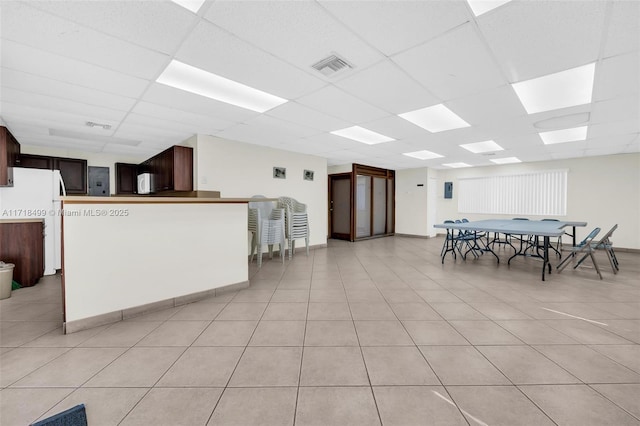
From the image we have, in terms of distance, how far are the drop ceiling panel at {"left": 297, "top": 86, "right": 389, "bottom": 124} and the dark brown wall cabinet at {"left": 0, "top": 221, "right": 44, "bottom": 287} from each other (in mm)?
4635

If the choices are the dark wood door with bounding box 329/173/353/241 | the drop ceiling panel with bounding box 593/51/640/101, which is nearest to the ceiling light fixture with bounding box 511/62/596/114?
the drop ceiling panel with bounding box 593/51/640/101

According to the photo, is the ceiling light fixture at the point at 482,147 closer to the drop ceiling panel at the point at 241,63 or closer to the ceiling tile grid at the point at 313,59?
the ceiling tile grid at the point at 313,59

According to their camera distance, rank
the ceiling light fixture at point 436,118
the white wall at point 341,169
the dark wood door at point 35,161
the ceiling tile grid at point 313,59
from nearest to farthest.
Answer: the ceiling tile grid at point 313,59 → the ceiling light fixture at point 436,118 → the dark wood door at point 35,161 → the white wall at point 341,169

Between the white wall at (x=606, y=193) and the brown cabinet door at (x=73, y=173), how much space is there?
12873mm

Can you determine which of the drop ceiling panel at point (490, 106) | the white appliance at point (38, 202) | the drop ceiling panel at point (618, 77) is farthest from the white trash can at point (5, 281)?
the drop ceiling panel at point (618, 77)

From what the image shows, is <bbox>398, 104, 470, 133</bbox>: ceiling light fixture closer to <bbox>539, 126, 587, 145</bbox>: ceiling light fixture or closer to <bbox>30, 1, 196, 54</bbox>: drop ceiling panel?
<bbox>539, 126, 587, 145</bbox>: ceiling light fixture

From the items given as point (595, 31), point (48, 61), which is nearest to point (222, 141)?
point (48, 61)

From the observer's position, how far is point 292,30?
210cm

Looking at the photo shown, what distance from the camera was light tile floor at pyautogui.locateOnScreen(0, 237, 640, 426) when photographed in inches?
60.9

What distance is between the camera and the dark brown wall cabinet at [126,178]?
6.96 meters

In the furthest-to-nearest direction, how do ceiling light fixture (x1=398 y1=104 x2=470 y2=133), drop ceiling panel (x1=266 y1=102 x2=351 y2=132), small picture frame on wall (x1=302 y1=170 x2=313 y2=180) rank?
small picture frame on wall (x1=302 y1=170 x2=313 y2=180)
ceiling light fixture (x1=398 y1=104 x2=470 y2=133)
drop ceiling panel (x1=266 y1=102 x2=351 y2=132)

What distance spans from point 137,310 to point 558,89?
554cm

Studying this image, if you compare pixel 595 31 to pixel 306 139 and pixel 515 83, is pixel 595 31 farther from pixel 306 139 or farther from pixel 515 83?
pixel 306 139

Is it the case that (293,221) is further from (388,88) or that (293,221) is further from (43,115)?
(43,115)
